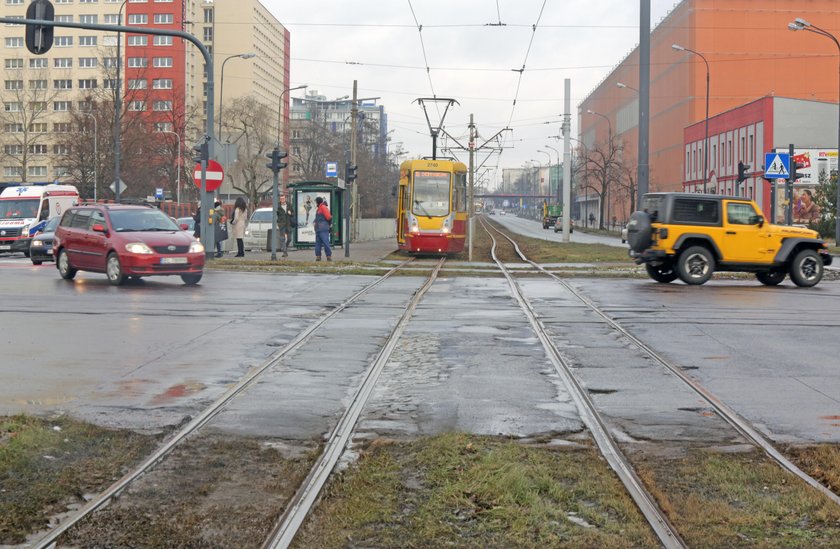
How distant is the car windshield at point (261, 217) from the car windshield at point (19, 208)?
27.5ft

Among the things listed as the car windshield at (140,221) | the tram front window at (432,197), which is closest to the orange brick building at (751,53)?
the tram front window at (432,197)

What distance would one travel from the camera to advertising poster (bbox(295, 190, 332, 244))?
42537mm

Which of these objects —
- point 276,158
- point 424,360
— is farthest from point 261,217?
point 424,360

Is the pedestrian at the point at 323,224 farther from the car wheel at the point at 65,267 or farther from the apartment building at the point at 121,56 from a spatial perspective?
the apartment building at the point at 121,56

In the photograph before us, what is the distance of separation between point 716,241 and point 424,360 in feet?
47.5

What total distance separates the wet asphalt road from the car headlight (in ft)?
3.43

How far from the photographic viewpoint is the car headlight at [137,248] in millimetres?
22702

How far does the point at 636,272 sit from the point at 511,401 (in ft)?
66.4

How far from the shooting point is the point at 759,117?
2906 inches

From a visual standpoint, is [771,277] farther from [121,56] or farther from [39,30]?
[121,56]

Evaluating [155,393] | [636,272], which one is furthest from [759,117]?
[155,393]

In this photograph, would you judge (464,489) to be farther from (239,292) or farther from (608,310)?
(239,292)

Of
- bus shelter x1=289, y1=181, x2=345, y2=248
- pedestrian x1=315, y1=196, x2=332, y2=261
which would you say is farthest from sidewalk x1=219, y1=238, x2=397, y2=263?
pedestrian x1=315, y1=196, x2=332, y2=261

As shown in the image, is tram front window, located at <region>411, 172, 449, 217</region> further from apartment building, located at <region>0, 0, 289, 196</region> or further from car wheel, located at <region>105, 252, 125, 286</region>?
apartment building, located at <region>0, 0, 289, 196</region>
